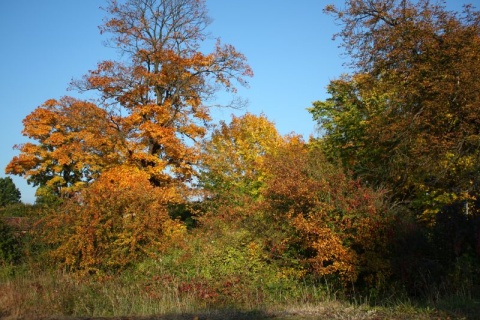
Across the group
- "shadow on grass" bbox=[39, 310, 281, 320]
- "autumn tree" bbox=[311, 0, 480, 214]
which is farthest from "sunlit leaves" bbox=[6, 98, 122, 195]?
"shadow on grass" bbox=[39, 310, 281, 320]

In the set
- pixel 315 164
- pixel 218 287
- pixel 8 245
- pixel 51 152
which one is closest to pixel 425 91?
pixel 315 164

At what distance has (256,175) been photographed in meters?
25.9

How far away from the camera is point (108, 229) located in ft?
45.3

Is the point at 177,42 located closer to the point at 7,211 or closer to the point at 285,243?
the point at 7,211

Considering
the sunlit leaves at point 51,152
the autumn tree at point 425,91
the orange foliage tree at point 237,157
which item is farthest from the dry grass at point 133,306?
the sunlit leaves at point 51,152

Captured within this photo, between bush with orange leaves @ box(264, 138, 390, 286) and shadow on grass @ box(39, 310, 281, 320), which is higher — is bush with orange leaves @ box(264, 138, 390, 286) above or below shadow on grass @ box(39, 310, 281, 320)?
above

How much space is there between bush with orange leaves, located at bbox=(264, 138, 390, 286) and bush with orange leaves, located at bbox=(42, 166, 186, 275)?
3709mm

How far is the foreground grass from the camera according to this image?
734 centimetres

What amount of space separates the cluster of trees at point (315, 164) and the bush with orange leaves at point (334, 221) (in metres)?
0.04

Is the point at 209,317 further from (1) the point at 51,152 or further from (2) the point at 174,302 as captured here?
(1) the point at 51,152

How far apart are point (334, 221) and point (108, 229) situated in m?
6.49

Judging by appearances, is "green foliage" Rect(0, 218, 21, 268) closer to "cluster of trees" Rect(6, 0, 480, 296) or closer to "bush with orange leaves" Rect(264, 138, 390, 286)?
"cluster of trees" Rect(6, 0, 480, 296)

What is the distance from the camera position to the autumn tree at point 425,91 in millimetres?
15711

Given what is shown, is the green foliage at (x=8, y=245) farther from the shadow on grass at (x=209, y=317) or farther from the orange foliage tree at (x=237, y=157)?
the orange foliage tree at (x=237, y=157)
